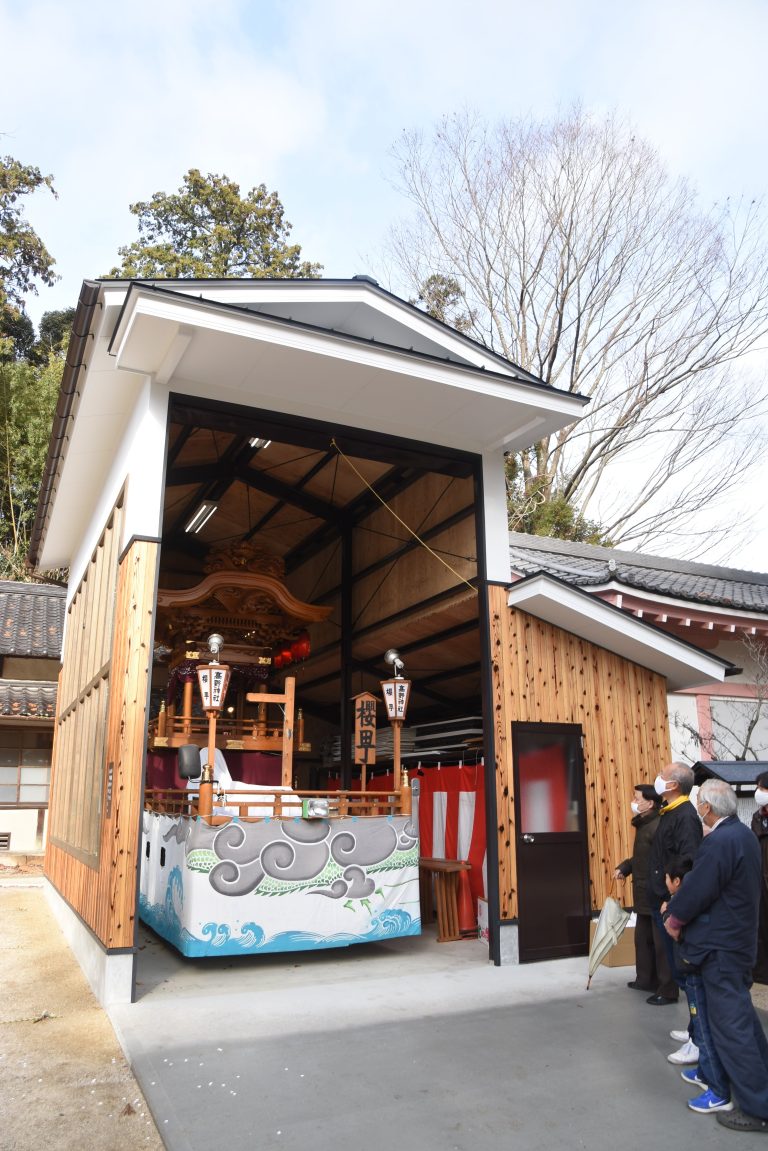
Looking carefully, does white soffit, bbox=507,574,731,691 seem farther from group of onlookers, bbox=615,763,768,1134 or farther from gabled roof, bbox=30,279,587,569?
A: group of onlookers, bbox=615,763,768,1134

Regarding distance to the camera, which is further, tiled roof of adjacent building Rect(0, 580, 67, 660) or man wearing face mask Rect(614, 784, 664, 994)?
tiled roof of adjacent building Rect(0, 580, 67, 660)

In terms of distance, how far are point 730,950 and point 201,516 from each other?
950cm

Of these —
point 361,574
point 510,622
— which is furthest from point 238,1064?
point 361,574

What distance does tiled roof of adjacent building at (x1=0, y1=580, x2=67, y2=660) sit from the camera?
50.1 feet

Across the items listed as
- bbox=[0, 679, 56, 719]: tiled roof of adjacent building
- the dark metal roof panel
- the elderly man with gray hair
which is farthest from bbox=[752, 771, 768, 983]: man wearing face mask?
bbox=[0, 679, 56, 719]: tiled roof of adjacent building

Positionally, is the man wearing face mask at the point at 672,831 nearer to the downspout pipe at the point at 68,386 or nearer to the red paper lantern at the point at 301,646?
the downspout pipe at the point at 68,386

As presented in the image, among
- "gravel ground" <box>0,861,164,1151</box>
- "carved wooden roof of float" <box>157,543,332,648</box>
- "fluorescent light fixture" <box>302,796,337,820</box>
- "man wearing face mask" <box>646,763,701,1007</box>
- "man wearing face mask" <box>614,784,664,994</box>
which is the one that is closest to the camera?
"gravel ground" <box>0,861,164,1151</box>

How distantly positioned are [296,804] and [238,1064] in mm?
2999

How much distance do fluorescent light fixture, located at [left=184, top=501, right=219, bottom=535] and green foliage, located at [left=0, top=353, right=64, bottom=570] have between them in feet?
37.8

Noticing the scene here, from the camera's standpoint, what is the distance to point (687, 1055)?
4.62 metres

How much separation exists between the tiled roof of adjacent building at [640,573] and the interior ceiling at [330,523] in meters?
1.36

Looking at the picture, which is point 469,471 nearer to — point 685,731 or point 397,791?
point 397,791

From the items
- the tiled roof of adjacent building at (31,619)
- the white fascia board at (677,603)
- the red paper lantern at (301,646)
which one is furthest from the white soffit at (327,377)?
the tiled roof of adjacent building at (31,619)

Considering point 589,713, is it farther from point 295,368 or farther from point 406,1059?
point 295,368
